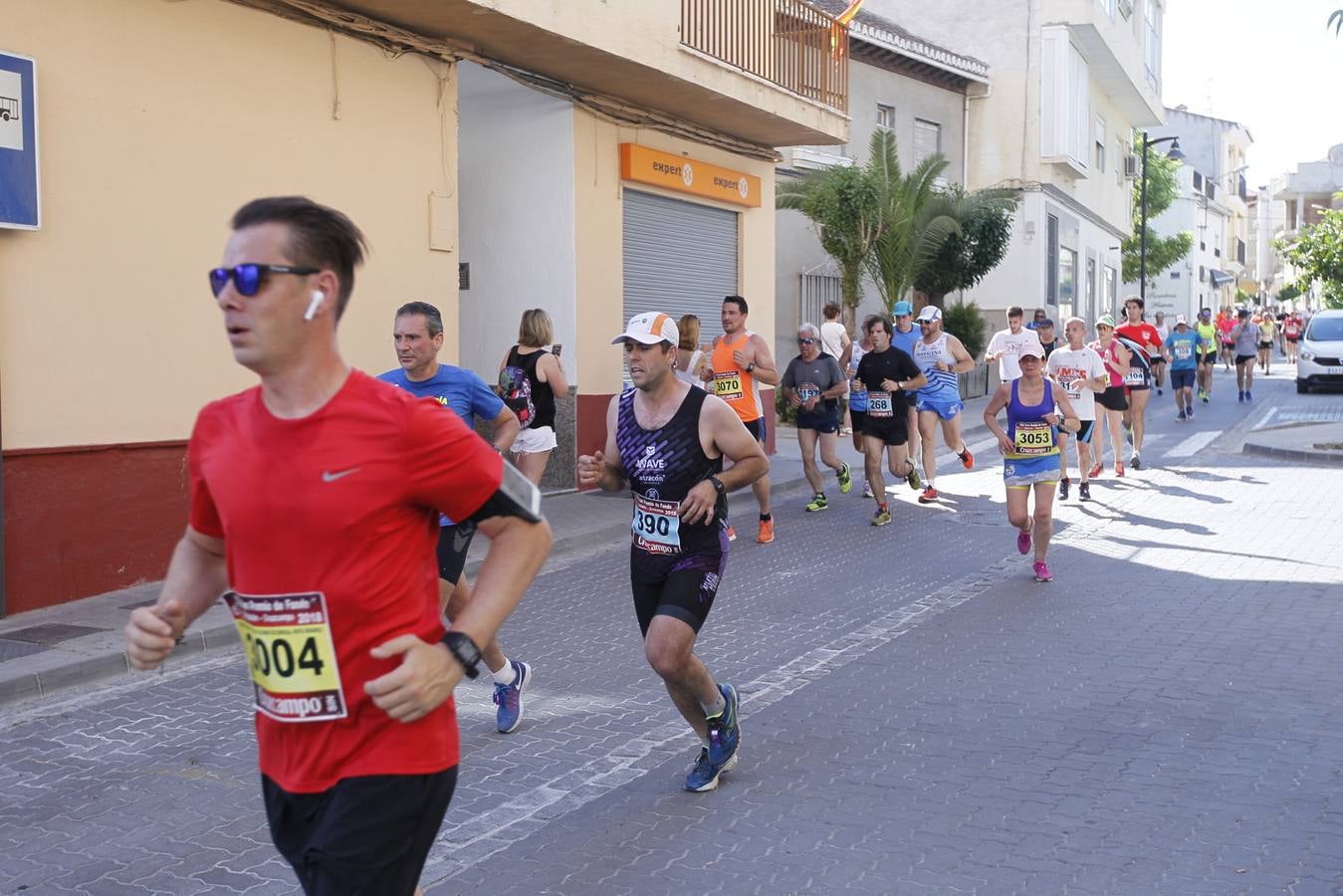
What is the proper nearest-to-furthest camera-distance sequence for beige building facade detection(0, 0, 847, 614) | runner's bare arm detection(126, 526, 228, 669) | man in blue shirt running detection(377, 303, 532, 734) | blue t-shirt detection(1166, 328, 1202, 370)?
runner's bare arm detection(126, 526, 228, 669)
man in blue shirt running detection(377, 303, 532, 734)
beige building facade detection(0, 0, 847, 614)
blue t-shirt detection(1166, 328, 1202, 370)

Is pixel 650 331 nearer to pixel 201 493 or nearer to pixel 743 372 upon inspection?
pixel 201 493

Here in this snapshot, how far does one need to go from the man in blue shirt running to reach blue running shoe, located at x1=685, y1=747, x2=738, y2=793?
3.75ft

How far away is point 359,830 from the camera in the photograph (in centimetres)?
262

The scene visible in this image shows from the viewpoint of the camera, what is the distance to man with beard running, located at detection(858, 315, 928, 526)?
42.7 ft

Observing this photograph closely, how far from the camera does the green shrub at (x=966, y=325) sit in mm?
29406

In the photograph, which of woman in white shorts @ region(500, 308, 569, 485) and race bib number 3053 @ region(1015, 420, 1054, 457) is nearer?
woman in white shorts @ region(500, 308, 569, 485)

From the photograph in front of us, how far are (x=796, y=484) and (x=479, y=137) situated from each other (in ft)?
17.3

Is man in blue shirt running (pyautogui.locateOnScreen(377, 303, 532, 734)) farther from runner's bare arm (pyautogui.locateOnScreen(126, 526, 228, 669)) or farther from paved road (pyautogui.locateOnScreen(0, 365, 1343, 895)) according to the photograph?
runner's bare arm (pyautogui.locateOnScreen(126, 526, 228, 669))

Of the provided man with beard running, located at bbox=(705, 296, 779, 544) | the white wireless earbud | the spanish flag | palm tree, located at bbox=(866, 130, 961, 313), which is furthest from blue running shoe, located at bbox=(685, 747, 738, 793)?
palm tree, located at bbox=(866, 130, 961, 313)

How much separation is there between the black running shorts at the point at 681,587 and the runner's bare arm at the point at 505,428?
152 centimetres

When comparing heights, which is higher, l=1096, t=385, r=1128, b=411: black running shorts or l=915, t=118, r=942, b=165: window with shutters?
l=915, t=118, r=942, b=165: window with shutters

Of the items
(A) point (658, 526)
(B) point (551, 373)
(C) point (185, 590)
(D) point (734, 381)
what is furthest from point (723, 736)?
(D) point (734, 381)

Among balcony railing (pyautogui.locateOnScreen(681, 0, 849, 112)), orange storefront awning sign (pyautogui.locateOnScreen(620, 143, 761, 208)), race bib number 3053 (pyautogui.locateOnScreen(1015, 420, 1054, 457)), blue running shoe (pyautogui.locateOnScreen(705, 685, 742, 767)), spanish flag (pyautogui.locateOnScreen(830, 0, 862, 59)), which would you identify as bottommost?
blue running shoe (pyautogui.locateOnScreen(705, 685, 742, 767))

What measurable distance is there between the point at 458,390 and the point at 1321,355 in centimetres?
2974
